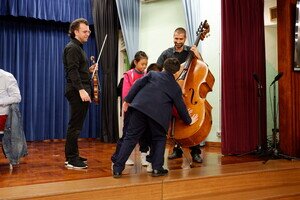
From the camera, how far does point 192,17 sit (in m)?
5.27

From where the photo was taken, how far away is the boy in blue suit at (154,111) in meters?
2.75

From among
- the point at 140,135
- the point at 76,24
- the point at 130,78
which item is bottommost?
the point at 140,135

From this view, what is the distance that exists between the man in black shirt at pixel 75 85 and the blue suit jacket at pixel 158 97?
55cm

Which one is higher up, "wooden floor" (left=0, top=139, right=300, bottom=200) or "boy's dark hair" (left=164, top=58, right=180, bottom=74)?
"boy's dark hair" (left=164, top=58, right=180, bottom=74)

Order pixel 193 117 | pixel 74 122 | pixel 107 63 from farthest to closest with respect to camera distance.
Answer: pixel 107 63, pixel 74 122, pixel 193 117

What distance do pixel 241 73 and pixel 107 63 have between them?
8.54 ft

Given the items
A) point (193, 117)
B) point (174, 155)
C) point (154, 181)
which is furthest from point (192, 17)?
point (154, 181)

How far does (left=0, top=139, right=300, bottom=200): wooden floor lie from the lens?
2439mm

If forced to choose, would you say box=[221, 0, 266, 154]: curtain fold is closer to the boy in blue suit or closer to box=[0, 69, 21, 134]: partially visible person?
the boy in blue suit

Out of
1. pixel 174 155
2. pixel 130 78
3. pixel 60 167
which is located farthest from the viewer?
pixel 174 155

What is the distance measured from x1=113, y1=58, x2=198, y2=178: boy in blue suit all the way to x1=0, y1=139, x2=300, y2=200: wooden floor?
0.18 m

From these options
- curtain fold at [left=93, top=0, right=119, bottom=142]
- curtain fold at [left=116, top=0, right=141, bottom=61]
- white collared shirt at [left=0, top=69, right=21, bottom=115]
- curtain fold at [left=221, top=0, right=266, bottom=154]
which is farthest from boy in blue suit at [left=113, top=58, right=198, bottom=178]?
curtain fold at [left=93, top=0, right=119, bottom=142]

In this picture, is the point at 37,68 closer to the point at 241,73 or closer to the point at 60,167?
the point at 60,167

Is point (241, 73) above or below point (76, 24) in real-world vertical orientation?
below
